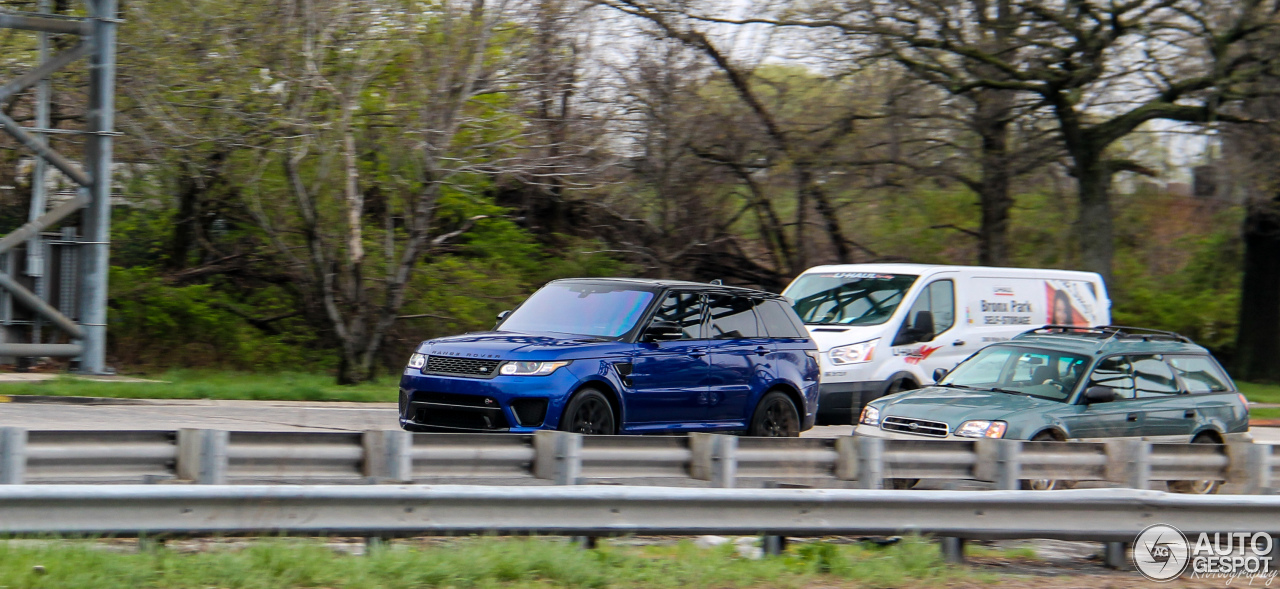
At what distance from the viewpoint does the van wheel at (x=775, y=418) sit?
37.4 feet

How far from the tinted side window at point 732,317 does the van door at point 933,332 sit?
3376 millimetres

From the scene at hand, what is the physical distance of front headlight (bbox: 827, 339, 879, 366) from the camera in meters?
14.1

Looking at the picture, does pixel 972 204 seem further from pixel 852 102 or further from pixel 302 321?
pixel 302 321

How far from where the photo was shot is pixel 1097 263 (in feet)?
76.3

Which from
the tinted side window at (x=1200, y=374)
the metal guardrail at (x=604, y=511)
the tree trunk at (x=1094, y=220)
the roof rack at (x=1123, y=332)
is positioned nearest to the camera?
the metal guardrail at (x=604, y=511)

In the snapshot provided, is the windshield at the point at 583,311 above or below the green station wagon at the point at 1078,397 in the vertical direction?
above

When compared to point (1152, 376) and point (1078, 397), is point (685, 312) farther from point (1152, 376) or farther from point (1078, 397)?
point (1152, 376)

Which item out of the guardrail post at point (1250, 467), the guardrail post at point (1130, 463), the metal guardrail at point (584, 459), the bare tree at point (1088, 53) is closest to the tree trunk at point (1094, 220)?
the bare tree at point (1088, 53)

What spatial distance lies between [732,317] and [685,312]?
1.97ft

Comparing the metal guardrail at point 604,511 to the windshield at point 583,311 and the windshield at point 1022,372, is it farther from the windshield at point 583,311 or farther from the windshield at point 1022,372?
the windshield at point 583,311

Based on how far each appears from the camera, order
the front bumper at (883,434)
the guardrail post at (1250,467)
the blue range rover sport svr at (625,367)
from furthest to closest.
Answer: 1. the front bumper at (883,434)
2. the blue range rover sport svr at (625,367)
3. the guardrail post at (1250,467)

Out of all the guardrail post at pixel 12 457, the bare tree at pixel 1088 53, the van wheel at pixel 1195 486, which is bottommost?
the van wheel at pixel 1195 486

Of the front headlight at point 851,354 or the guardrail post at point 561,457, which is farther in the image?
the front headlight at point 851,354

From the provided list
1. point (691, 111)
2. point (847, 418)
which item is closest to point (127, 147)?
point (691, 111)
